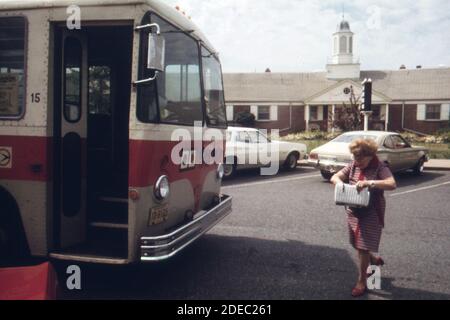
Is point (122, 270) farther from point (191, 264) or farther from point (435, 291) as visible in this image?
point (435, 291)

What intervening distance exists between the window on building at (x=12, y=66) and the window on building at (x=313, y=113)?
3623cm

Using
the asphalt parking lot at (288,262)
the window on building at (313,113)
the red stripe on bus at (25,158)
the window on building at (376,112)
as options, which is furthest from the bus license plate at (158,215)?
the window on building at (313,113)

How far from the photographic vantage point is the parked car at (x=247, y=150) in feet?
43.1

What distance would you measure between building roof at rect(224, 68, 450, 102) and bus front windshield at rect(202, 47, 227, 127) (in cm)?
3351

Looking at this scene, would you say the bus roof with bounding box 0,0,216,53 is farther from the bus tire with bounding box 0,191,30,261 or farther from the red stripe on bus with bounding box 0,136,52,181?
the bus tire with bounding box 0,191,30,261

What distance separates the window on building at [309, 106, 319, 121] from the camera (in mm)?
38844

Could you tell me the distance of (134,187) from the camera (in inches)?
151

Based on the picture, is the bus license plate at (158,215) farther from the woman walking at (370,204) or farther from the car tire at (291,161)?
the car tire at (291,161)

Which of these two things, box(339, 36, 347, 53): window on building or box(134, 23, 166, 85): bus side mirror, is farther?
box(339, 36, 347, 53): window on building

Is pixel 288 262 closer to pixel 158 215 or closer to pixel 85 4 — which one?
pixel 158 215

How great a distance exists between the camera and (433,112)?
1421 inches

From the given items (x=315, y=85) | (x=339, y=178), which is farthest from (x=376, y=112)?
(x=339, y=178)

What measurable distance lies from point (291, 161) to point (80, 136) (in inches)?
468

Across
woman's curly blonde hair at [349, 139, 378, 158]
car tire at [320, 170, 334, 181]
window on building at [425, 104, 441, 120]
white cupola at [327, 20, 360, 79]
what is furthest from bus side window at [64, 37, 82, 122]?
white cupola at [327, 20, 360, 79]
